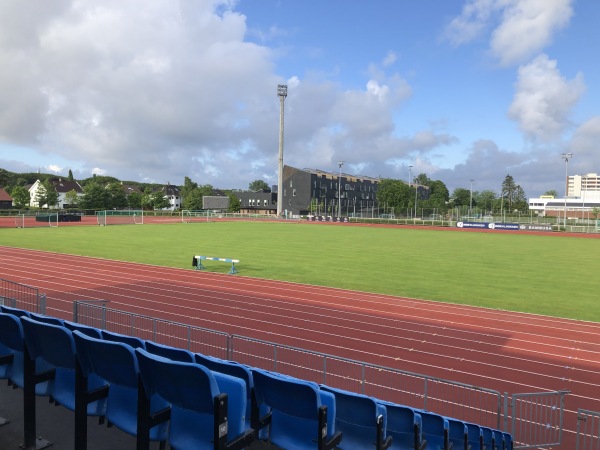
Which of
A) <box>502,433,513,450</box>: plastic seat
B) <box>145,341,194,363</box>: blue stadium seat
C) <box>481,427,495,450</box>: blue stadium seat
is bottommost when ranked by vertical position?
<box>502,433,513,450</box>: plastic seat

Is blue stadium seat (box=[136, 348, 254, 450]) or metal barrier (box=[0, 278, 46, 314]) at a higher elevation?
blue stadium seat (box=[136, 348, 254, 450])

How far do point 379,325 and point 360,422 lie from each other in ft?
30.6

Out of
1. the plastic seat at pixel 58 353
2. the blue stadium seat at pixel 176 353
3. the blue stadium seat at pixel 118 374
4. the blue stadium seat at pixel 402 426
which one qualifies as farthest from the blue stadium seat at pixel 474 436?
the plastic seat at pixel 58 353

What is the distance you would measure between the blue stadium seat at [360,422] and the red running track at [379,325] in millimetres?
5000

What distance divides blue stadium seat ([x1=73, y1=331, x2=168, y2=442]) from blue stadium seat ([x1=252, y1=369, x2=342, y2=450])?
0.78 metres

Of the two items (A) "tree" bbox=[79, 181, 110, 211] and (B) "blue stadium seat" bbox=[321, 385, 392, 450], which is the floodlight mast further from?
(B) "blue stadium seat" bbox=[321, 385, 392, 450]

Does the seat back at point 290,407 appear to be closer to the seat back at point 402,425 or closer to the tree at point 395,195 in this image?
the seat back at point 402,425

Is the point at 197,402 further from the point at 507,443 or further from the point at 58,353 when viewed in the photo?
the point at 507,443

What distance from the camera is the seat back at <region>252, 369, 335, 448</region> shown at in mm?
3210

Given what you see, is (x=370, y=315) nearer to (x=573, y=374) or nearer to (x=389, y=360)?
(x=389, y=360)

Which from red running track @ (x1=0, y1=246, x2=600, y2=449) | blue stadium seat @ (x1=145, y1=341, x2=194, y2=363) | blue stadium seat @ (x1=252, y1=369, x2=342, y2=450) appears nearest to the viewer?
blue stadium seat @ (x1=252, y1=369, x2=342, y2=450)

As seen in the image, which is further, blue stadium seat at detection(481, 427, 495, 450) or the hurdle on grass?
the hurdle on grass

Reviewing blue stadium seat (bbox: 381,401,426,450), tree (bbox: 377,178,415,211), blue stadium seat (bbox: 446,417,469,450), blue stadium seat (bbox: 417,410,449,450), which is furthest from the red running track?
tree (bbox: 377,178,415,211)

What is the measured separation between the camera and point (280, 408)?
11.3 ft
